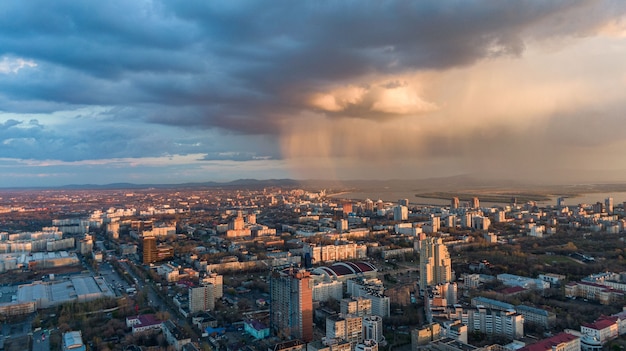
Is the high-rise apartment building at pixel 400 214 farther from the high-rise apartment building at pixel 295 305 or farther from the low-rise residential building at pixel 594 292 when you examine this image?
the high-rise apartment building at pixel 295 305

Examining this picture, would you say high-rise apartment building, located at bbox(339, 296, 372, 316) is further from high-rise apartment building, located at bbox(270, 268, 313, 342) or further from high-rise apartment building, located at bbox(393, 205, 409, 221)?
high-rise apartment building, located at bbox(393, 205, 409, 221)

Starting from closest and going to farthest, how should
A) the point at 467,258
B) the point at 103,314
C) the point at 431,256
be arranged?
the point at 103,314 < the point at 431,256 < the point at 467,258

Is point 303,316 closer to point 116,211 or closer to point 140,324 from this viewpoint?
point 140,324

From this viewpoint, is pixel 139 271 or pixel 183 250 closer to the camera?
pixel 139 271

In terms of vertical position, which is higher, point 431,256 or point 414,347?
point 431,256

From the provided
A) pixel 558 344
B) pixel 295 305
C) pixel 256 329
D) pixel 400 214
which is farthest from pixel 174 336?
pixel 400 214

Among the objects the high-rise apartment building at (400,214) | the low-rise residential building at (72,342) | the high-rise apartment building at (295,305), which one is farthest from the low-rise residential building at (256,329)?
the high-rise apartment building at (400,214)

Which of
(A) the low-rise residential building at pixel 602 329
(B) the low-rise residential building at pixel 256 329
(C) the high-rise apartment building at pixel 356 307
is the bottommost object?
(B) the low-rise residential building at pixel 256 329

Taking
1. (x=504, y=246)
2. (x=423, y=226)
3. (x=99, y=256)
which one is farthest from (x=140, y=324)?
(x=423, y=226)
